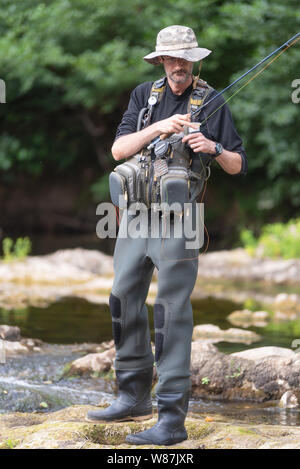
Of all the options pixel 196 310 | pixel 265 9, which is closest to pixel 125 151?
pixel 196 310

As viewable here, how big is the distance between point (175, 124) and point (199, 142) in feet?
0.47

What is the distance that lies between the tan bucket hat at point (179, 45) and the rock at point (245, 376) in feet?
8.61

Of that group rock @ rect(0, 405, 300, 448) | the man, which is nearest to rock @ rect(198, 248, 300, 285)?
rock @ rect(0, 405, 300, 448)

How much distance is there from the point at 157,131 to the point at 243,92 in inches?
390

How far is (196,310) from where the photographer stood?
27.0 feet

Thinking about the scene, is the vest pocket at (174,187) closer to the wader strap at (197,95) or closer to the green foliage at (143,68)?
the wader strap at (197,95)

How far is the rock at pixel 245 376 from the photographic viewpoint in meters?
5.07

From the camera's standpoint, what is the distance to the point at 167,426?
3412 mm

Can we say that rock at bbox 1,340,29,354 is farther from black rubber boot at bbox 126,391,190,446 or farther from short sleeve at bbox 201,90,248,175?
short sleeve at bbox 201,90,248,175

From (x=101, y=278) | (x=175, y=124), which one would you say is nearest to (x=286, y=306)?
(x=101, y=278)

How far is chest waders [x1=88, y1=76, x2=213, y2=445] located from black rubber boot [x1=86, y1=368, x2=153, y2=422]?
23mm

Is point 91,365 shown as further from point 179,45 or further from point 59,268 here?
point 59,268

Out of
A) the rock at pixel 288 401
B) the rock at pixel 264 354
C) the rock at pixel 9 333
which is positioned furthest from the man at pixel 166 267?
the rock at pixel 9 333
